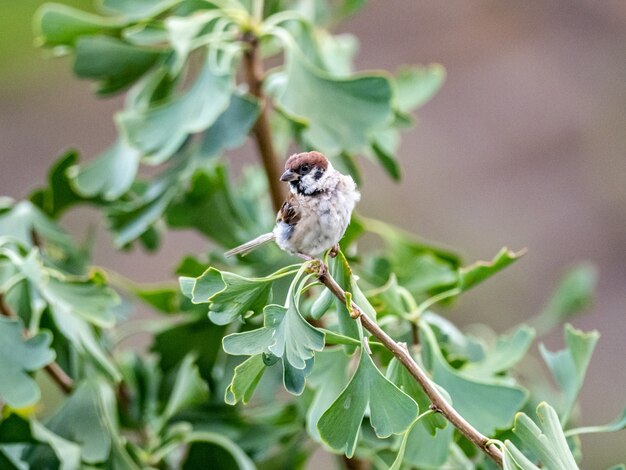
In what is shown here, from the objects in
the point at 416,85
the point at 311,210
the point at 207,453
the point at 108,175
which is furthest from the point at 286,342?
the point at 416,85

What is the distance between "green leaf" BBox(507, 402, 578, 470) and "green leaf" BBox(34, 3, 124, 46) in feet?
1.87

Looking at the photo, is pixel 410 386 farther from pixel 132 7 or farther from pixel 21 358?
pixel 132 7

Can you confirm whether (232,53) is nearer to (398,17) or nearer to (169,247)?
(169,247)

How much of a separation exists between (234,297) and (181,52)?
0.34 metres

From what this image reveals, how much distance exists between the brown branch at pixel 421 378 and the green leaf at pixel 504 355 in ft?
0.57

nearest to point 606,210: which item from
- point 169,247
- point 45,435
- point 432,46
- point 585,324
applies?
point 585,324

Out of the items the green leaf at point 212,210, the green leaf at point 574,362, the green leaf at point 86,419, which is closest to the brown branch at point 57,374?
the green leaf at point 86,419

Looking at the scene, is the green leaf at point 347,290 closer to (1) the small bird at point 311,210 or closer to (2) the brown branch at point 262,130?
(1) the small bird at point 311,210

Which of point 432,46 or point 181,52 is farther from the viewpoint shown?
point 432,46

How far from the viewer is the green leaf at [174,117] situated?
2.56ft

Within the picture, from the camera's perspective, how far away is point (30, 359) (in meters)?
0.66

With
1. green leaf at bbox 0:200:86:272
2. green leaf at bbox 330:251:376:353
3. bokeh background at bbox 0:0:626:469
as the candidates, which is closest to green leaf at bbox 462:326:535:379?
green leaf at bbox 330:251:376:353

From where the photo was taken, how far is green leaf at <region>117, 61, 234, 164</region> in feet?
2.56

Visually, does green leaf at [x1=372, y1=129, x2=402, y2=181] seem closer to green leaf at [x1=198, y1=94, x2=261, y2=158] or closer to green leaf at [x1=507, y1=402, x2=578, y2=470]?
green leaf at [x1=198, y1=94, x2=261, y2=158]
